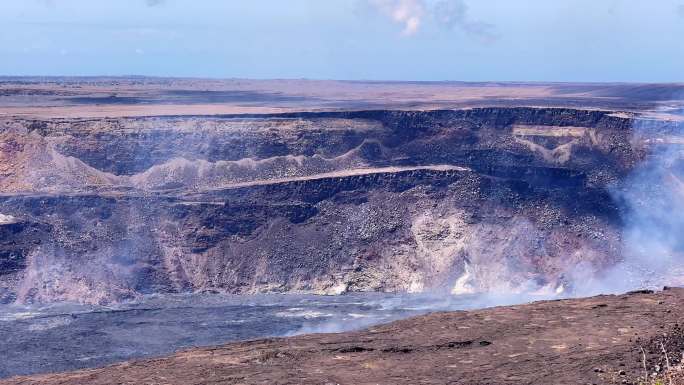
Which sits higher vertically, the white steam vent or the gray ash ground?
the white steam vent

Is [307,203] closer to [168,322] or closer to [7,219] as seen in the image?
[168,322]

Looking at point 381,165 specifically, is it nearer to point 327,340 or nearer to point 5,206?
point 5,206

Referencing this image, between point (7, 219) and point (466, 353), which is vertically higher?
point (466, 353)

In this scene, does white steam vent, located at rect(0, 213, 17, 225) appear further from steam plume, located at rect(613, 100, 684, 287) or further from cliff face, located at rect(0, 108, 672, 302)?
steam plume, located at rect(613, 100, 684, 287)

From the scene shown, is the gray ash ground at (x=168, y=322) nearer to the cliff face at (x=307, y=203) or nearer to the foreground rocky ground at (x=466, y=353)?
the cliff face at (x=307, y=203)

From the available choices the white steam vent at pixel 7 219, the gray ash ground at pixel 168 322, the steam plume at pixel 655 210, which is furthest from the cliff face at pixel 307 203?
the gray ash ground at pixel 168 322

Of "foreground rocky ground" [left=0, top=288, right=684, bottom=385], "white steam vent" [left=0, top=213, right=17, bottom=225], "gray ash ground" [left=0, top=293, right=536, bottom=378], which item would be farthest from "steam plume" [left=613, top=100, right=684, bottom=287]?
"white steam vent" [left=0, top=213, right=17, bottom=225]

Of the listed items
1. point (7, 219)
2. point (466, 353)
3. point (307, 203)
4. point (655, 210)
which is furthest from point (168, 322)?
point (655, 210)
